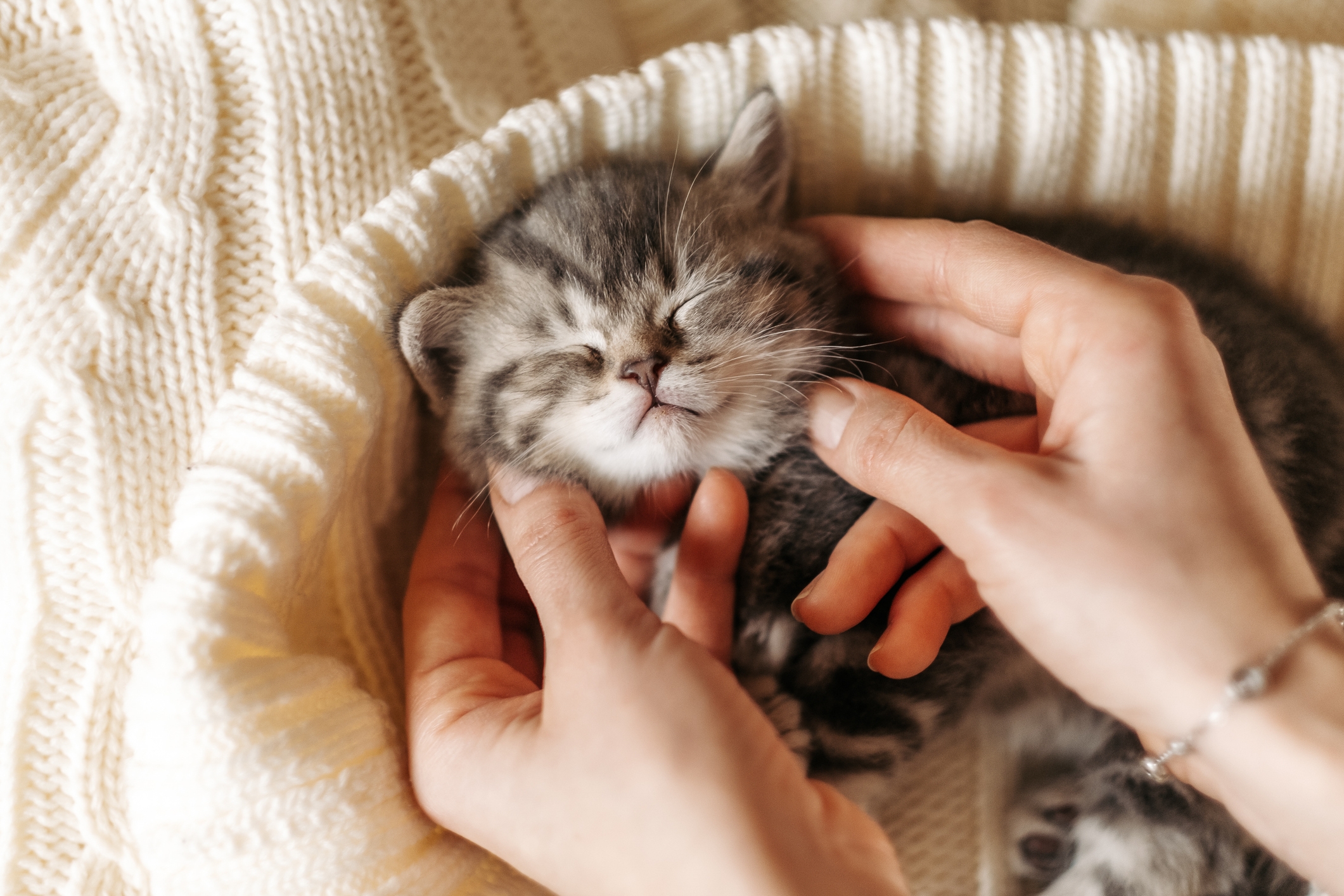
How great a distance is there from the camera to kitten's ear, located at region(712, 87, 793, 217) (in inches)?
47.1

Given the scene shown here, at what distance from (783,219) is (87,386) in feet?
3.41

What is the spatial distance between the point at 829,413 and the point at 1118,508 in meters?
0.39

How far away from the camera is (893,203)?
1.38m

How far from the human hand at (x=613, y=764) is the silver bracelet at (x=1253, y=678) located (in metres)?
0.31

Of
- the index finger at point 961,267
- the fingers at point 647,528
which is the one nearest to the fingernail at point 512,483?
the fingers at point 647,528

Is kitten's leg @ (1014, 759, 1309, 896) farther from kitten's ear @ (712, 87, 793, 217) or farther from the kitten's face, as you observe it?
kitten's ear @ (712, 87, 793, 217)

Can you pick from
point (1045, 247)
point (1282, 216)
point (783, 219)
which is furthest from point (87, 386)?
point (1282, 216)

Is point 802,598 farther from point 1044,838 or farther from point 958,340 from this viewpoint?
point 1044,838

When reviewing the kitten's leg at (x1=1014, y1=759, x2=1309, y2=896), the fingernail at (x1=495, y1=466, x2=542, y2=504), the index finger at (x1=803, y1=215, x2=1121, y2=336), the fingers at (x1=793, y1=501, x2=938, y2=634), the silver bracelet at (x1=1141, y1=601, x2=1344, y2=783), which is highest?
the index finger at (x1=803, y1=215, x2=1121, y2=336)

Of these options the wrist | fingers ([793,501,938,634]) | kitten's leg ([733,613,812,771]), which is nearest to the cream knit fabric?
kitten's leg ([733,613,812,771])

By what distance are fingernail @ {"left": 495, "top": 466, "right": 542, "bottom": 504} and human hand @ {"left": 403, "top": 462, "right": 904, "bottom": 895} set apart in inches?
3.5

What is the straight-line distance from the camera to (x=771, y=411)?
3.72ft

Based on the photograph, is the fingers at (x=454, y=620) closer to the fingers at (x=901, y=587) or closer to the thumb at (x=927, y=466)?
the fingers at (x=901, y=587)

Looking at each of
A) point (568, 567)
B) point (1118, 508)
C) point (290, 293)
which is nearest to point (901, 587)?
point (1118, 508)
